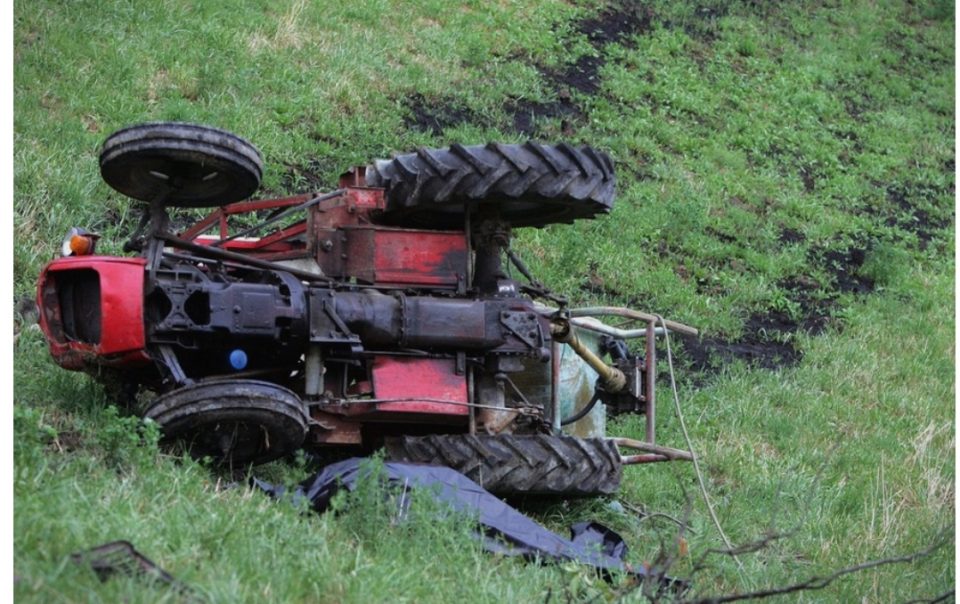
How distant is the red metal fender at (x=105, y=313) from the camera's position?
572 centimetres

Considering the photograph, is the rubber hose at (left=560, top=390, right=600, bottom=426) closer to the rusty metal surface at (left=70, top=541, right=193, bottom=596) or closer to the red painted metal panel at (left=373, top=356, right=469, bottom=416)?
the red painted metal panel at (left=373, top=356, right=469, bottom=416)

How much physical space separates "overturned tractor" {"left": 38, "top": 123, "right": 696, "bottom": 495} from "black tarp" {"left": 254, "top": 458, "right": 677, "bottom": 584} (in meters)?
0.32

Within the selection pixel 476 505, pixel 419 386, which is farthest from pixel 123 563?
pixel 419 386

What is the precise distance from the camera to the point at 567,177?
646cm

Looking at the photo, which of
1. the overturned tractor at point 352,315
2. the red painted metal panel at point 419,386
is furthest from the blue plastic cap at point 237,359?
the red painted metal panel at point 419,386

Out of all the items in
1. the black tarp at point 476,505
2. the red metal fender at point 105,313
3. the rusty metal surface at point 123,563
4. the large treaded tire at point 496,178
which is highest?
the large treaded tire at point 496,178

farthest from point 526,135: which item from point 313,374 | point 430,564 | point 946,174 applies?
point 430,564

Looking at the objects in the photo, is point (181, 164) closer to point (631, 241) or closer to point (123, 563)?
point (123, 563)

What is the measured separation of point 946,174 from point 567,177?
10.5 meters

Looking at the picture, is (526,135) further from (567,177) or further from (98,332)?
(98,332)

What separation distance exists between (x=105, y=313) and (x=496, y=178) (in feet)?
5.97

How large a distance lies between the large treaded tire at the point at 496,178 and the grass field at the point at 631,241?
1.40 m

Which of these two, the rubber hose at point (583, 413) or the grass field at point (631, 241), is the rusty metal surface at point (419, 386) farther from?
the rubber hose at point (583, 413)

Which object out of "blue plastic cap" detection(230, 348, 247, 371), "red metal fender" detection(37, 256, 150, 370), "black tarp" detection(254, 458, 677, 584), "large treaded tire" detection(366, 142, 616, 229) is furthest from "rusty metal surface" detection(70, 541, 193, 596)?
"large treaded tire" detection(366, 142, 616, 229)
